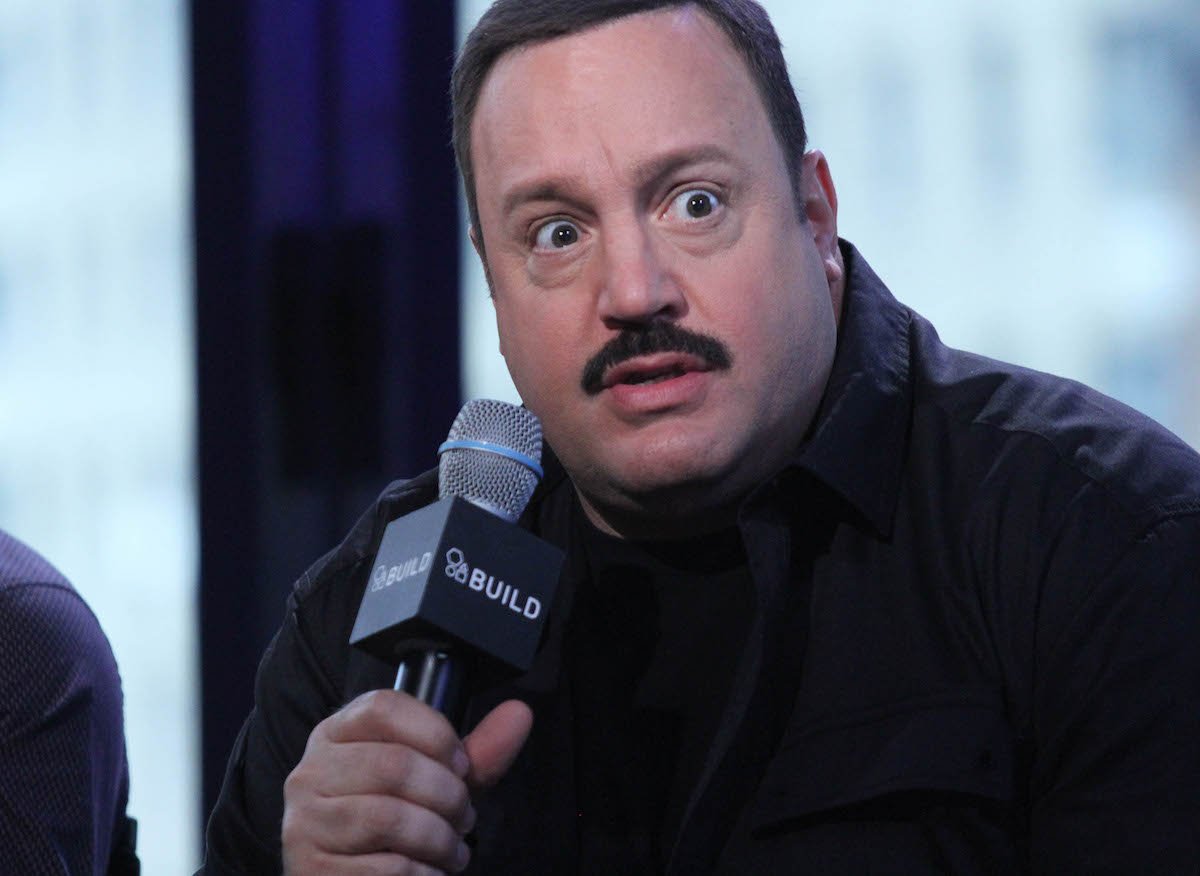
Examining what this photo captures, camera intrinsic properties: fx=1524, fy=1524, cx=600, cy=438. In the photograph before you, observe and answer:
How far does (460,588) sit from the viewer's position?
90 cm

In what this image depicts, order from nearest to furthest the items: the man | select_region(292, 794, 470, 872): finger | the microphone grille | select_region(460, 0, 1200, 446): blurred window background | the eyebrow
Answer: select_region(292, 794, 470, 872): finger < the microphone grille < the man < the eyebrow < select_region(460, 0, 1200, 446): blurred window background

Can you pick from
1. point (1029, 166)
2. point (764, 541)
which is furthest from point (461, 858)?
point (1029, 166)

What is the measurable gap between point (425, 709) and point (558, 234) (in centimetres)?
52

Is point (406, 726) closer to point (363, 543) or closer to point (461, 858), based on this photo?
point (461, 858)

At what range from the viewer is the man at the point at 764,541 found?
3.66 ft

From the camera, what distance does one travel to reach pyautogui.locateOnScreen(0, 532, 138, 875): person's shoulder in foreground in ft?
4.50

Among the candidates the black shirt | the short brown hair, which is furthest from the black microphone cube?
the short brown hair

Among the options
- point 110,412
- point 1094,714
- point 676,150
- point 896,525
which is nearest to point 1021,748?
point 1094,714

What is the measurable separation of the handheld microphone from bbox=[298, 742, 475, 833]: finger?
0.04 metres

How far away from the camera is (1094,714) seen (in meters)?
1.08

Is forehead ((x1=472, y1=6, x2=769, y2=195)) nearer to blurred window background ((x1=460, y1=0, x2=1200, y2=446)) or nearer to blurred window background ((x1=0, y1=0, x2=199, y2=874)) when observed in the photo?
blurred window background ((x1=460, y1=0, x2=1200, y2=446))

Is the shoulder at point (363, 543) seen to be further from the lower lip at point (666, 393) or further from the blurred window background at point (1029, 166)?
the blurred window background at point (1029, 166)

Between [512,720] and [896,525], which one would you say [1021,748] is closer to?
[896,525]

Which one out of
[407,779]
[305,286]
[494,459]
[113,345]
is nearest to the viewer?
[407,779]
